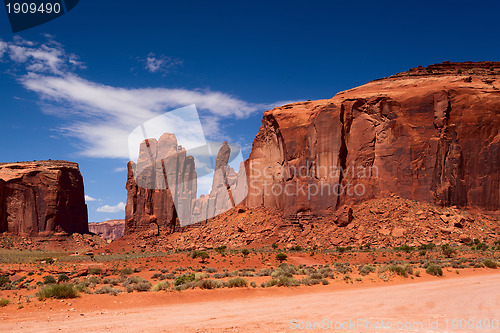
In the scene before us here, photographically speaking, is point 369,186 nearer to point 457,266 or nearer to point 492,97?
point 492,97

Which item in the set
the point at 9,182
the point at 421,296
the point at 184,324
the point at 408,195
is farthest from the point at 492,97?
the point at 9,182

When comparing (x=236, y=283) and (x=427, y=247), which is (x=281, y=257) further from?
(x=236, y=283)

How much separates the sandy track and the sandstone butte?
1360 inches

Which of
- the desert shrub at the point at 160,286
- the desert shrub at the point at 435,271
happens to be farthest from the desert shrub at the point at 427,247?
the desert shrub at the point at 160,286

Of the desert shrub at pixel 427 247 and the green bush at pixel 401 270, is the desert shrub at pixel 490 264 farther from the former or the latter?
the desert shrub at pixel 427 247

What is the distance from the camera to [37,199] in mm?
83875

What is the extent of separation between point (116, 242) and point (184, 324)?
67989mm

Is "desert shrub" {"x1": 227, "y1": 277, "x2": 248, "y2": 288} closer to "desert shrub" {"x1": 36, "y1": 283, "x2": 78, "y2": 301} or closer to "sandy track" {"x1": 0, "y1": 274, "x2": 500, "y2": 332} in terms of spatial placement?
"sandy track" {"x1": 0, "y1": 274, "x2": 500, "y2": 332}

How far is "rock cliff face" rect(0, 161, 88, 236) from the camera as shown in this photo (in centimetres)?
8175

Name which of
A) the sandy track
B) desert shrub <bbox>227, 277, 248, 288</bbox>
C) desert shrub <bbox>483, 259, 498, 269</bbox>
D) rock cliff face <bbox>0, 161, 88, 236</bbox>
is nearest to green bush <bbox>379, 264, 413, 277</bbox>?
the sandy track

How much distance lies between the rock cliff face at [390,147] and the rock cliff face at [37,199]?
49862mm

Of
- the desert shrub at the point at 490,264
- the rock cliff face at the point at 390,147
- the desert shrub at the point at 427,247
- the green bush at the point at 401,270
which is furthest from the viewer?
the rock cliff face at the point at 390,147

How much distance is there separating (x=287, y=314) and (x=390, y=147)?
42594mm

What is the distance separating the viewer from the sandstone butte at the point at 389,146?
4603 cm
